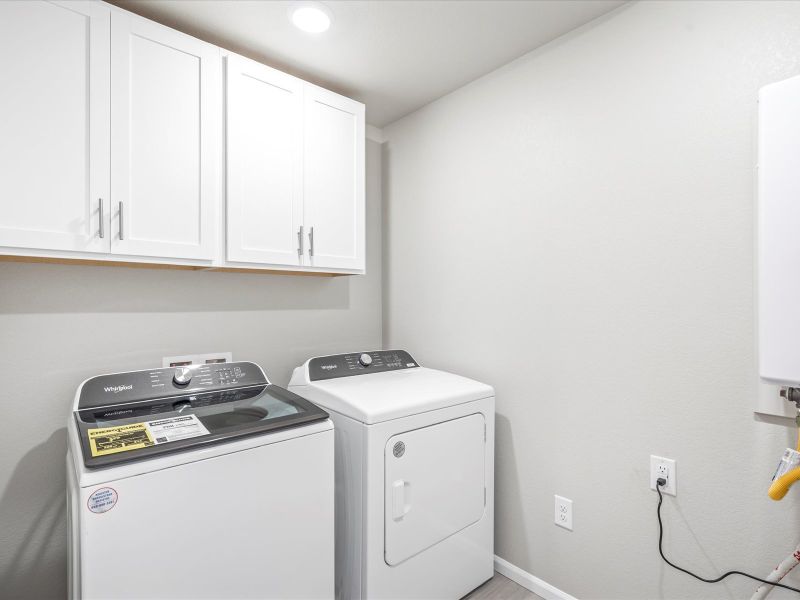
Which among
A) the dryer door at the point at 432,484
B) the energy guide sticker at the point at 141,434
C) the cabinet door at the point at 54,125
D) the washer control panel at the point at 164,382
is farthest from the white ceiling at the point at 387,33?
the dryer door at the point at 432,484

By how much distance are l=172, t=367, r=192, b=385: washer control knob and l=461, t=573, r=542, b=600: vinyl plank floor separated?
1500mm

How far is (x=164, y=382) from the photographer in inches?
63.8

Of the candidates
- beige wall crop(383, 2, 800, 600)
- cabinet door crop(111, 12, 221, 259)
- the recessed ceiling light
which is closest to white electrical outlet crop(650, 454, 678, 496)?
beige wall crop(383, 2, 800, 600)

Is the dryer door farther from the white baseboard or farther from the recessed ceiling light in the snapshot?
the recessed ceiling light

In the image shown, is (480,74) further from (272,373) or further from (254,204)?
(272,373)

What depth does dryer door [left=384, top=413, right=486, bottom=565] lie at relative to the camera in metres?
1.59

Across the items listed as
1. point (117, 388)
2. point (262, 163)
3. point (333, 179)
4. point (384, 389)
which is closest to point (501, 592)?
point (384, 389)

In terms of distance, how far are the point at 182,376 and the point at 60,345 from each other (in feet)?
1.49

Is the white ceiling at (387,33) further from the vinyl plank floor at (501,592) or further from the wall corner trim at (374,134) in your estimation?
the vinyl plank floor at (501,592)

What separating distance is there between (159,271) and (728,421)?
7.23ft

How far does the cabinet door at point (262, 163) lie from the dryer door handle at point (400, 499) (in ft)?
3.39

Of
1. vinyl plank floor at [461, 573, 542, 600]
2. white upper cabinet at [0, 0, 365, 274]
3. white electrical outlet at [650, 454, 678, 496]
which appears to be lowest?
vinyl plank floor at [461, 573, 542, 600]

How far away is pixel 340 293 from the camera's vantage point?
2.47 meters

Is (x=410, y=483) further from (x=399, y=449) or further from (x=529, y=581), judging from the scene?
(x=529, y=581)
